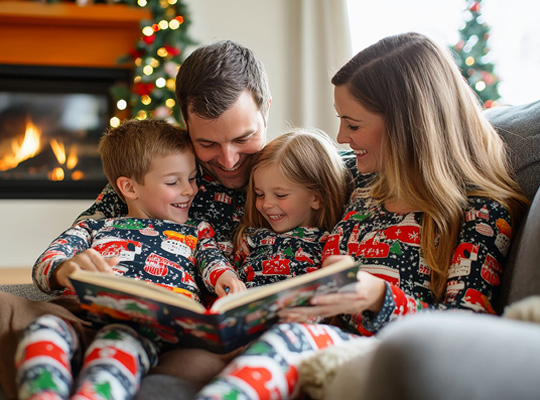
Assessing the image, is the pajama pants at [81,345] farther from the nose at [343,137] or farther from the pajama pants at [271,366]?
the nose at [343,137]

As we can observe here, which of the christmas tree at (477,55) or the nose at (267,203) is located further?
the christmas tree at (477,55)

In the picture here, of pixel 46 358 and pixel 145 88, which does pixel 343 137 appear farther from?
pixel 145 88

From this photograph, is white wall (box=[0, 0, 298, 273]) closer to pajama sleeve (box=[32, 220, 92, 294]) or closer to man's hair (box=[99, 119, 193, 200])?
man's hair (box=[99, 119, 193, 200])

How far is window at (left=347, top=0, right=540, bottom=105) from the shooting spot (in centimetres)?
370

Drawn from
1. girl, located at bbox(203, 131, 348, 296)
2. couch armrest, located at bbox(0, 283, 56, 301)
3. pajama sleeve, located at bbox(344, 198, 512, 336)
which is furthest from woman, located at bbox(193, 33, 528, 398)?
couch armrest, located at bbox(0, 283, 56, 301)

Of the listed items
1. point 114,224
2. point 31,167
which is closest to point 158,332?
point 114,224

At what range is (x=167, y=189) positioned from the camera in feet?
5.62

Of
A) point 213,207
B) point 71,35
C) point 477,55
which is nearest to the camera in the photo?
point 213,207

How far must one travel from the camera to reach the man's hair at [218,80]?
5.51 ft

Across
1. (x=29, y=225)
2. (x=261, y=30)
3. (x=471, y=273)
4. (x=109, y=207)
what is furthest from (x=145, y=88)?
(x=471, y=273)

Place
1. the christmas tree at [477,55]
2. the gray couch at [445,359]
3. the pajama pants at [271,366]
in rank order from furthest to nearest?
the christmas tree at [477,55] < the pajama pants at [271,366] < the gray couch at [445,359]

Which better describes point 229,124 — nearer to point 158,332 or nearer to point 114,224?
point 114,224

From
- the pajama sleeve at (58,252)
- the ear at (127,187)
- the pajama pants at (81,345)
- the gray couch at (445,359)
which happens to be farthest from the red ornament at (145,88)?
the gray couch at (445,359)

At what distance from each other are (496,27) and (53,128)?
2.88 meters
